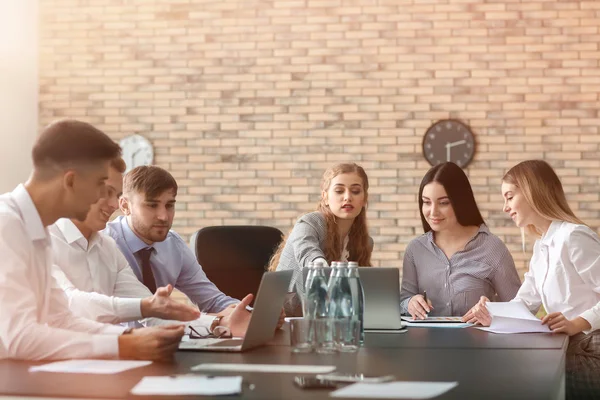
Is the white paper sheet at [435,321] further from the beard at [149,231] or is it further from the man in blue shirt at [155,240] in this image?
the beard at [149,231]

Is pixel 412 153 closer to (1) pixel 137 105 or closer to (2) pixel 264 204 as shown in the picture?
(2) pixel 264 204

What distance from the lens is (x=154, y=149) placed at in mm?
7613

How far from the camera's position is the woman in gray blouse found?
388cm

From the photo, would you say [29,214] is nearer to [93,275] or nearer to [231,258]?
[93,275]

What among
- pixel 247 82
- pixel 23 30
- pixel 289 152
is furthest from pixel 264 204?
pixel 23 30

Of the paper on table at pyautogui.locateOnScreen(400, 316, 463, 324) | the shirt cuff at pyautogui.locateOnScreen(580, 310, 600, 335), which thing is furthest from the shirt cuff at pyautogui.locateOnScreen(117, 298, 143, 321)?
the shirt cuff at pyautogui.locateOnScreen(580, 310, 600, 335)

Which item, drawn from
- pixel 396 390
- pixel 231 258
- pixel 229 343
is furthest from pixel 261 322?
pixel 231 258

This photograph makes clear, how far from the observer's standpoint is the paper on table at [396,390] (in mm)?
1568

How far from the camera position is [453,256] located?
395cm

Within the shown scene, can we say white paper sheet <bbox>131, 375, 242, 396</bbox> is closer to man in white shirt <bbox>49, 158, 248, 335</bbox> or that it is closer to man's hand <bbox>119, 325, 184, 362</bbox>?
man's hand <bbox>119, 325, 184, 362</bbox>

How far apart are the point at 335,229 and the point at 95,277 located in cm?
154

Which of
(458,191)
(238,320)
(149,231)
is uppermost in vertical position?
(458,191)

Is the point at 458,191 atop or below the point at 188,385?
atop

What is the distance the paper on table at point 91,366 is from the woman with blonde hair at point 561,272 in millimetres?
1514
